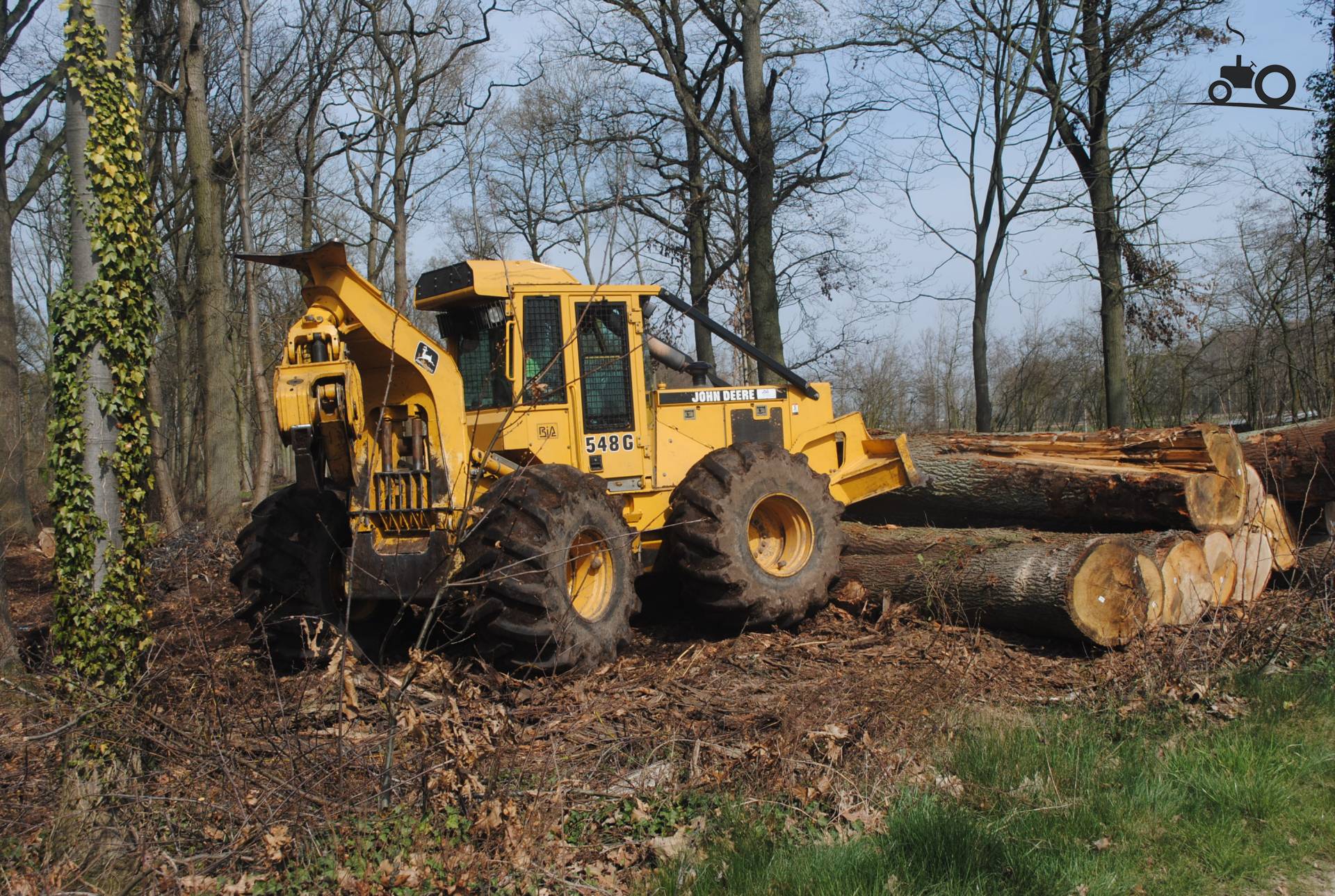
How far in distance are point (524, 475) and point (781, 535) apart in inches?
107

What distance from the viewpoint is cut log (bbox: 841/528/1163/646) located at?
7.71 meters

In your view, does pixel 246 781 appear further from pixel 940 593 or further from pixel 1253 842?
pixel 940 593

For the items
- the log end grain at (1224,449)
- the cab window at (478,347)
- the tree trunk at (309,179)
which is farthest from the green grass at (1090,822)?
the tree trunk at (309,179)

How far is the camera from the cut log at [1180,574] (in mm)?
8117

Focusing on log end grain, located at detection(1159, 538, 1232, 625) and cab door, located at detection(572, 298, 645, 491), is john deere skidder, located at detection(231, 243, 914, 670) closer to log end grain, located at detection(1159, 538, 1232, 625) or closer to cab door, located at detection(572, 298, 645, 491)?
cab door, located at detection(572, 298, 645, 491)

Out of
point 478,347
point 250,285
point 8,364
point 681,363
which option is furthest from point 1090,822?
point 8,364

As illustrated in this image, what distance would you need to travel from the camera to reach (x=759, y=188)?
57.8ft

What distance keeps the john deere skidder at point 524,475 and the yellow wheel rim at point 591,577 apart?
0.05 ft

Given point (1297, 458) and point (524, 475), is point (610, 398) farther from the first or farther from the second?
point (1297, 458)

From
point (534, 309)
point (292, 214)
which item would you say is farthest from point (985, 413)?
point (292, 214)

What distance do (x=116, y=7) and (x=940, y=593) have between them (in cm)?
686

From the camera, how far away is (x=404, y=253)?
22922 mm

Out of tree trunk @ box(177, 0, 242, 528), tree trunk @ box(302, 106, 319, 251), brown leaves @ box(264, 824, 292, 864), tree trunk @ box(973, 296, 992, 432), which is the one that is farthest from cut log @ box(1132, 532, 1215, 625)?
tree trunk @ box(302, 106, 319, 251)

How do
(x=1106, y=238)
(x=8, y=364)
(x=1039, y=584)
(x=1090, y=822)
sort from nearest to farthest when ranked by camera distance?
(x=1090, y=822) → (x=1039, y=584) → (x=8, y=364) → (x=1106, y=238)
